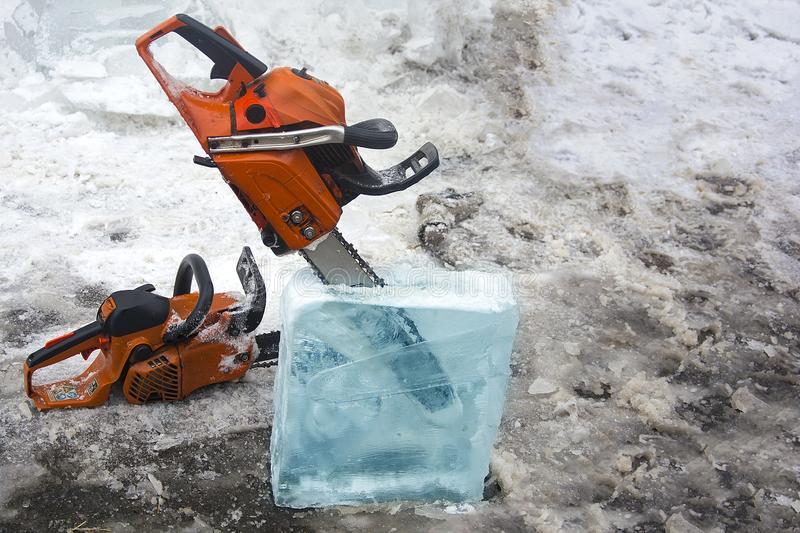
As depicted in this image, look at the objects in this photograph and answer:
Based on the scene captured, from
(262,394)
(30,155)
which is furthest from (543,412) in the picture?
(30,155)

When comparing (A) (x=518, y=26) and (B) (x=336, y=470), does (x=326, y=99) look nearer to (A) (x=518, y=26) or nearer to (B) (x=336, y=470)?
(B) (x=336, y=470)

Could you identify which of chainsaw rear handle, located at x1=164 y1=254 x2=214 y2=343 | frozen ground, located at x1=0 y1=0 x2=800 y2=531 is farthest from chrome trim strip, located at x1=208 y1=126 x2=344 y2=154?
frozen ground, located at x1=0 y1=0 x2=800 y2=531

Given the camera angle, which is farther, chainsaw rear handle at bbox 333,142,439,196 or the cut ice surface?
chainsaw rear handle at bbox 333,142,439,196

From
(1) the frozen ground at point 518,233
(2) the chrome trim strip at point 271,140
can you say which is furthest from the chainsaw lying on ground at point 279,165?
(1) the frozen ground at point 518,233

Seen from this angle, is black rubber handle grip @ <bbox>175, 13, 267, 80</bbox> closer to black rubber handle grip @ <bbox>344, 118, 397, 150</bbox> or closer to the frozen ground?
black rubber handle grip @ <bbox>344, 118, 397, 150</bbox>

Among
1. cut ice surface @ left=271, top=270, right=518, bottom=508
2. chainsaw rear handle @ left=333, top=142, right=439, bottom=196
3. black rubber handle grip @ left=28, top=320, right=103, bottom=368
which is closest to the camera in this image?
cut ice surface @ left=271, top=270, right=518, bottom=508

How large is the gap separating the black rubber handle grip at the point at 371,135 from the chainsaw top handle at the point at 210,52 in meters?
0.38

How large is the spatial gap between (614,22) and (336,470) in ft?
15.5

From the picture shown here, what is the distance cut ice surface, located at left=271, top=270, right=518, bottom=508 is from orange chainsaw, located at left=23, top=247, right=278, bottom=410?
427 millimetres

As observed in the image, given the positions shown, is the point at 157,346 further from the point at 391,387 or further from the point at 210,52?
the point at 210,52

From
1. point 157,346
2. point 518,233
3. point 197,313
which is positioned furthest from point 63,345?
point 518,233

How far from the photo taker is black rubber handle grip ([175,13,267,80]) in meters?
2.61

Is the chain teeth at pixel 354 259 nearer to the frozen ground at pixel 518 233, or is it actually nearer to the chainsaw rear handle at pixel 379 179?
the chainsaw rear handle at pixel 379 179

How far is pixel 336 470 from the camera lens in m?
2.76
